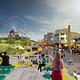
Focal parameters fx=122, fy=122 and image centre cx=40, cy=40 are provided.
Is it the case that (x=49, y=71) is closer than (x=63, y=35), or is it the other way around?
(x=49, y=71)

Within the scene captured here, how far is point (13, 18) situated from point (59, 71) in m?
28.2

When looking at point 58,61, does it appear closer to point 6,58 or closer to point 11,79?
point 11,79

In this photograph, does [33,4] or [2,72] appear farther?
[33,4]

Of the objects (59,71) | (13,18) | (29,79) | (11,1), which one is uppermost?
(11,1)

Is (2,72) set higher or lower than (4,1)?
lower

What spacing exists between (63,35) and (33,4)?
38169mm

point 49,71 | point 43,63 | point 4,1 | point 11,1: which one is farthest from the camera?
point 4,1

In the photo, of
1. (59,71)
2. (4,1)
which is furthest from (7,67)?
(4,1)

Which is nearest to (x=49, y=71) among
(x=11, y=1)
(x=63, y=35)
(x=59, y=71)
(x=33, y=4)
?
(x=59, y=71)

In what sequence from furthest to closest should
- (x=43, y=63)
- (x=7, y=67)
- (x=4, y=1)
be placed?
(x=4, y=1) < (x=43, y=63) < (x=7, y=67)

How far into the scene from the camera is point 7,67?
21.3ft

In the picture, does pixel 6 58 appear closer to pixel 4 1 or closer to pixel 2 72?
pixel 2 72

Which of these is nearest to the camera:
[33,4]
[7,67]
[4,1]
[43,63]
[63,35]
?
[7,67]

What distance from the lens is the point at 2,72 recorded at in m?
5.71
